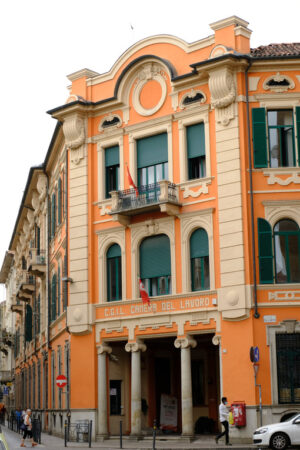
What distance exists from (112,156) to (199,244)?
20.3 ft

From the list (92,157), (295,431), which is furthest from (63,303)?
(295,431)

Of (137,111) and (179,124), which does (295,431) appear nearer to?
(179,124)

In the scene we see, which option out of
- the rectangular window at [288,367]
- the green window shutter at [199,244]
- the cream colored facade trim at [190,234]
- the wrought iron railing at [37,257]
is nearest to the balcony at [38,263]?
the wrought iron railing at [37,257]

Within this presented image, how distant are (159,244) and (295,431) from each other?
1050cm

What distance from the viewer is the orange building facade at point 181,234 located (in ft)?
94.2

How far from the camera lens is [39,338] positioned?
155ft

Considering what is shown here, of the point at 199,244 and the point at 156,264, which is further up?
the point at 199,244

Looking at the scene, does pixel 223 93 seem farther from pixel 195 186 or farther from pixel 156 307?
pixel 156 307

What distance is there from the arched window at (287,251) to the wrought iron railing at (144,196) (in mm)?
4349

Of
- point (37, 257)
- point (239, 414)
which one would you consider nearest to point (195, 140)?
point (239, 414)

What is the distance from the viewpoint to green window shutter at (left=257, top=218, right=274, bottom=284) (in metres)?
28.7

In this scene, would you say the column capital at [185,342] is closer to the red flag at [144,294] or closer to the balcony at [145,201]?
the red flag at [144,294]

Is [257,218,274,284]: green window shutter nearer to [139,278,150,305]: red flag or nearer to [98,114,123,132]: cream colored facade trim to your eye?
[139,278,150,305]: red flag

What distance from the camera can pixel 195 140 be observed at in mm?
31500
